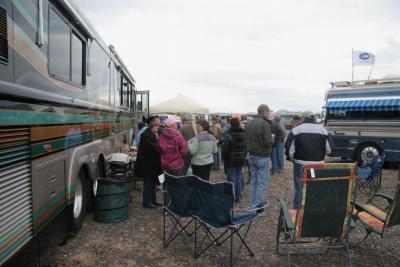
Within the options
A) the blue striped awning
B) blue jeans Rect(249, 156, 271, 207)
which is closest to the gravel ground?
blue jeans Rect(249, 156, 271, 207)

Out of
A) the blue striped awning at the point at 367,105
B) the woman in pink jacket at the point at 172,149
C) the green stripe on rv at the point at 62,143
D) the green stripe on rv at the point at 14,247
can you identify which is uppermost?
the blue striped awning at the point at 367,105

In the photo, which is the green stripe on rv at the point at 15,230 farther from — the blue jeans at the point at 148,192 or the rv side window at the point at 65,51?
the blue jeans at the point at 148,192

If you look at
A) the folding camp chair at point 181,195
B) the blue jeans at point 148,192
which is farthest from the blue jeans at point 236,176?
the folding camp chair at point 181,195

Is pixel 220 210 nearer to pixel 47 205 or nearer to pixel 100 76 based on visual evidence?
pixel 47 205

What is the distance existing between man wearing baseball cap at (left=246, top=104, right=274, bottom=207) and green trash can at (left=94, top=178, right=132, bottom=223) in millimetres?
2018

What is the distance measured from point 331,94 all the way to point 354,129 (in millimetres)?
1469

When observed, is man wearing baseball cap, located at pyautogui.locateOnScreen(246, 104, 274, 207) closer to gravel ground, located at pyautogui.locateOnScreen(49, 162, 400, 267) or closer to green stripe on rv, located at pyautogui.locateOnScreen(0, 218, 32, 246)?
gravel ground, located at pyautogui.locateOnScreen(49, 162, 400, 267)

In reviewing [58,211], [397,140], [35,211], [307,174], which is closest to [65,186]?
[58,211]

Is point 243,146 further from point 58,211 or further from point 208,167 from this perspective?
point 58,211

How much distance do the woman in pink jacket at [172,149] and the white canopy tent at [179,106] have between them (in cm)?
994

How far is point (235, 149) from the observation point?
6043 mm

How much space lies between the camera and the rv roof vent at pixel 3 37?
7.66ft

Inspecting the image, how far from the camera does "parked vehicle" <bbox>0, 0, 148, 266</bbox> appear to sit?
2391mm

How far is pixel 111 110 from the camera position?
679 centimetres
